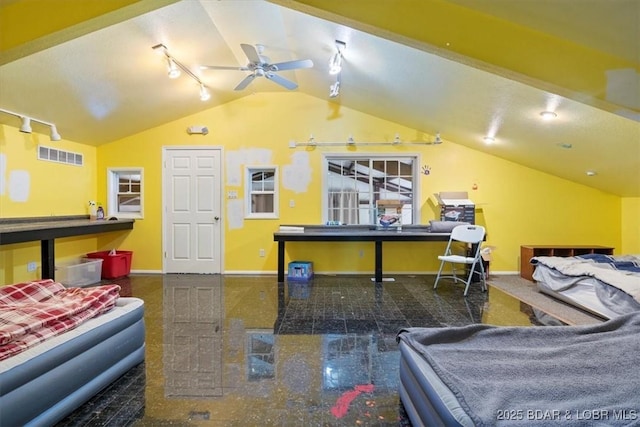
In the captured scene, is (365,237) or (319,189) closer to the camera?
(365,237)

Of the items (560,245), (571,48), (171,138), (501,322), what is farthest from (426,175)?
(171,138)

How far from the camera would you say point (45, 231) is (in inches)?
140

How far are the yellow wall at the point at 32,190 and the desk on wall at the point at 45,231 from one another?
0.10 m

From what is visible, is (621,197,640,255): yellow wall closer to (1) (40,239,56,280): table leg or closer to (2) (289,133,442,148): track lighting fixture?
(2) (289,133,442,148): track lighting fixture

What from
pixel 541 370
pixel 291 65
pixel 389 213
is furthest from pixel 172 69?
pixel 541 370

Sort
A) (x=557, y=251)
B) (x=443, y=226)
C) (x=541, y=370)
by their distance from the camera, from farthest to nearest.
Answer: (x=557, y=251)
(x=443, y=226)
(x=541, y=370)

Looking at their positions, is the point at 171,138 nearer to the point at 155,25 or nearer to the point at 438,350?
the point at 155,25

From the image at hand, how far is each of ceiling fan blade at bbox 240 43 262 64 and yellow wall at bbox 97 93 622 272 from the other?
6.94ft

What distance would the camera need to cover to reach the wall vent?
4.27 meters

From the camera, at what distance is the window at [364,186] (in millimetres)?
5383

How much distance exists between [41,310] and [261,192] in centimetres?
365

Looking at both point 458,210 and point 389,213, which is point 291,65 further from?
point 458,210

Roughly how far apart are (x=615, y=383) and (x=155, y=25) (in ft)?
13.8

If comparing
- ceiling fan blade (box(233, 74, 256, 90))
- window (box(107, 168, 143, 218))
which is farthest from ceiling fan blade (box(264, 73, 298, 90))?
window (box(107, 168, 143, 218))
